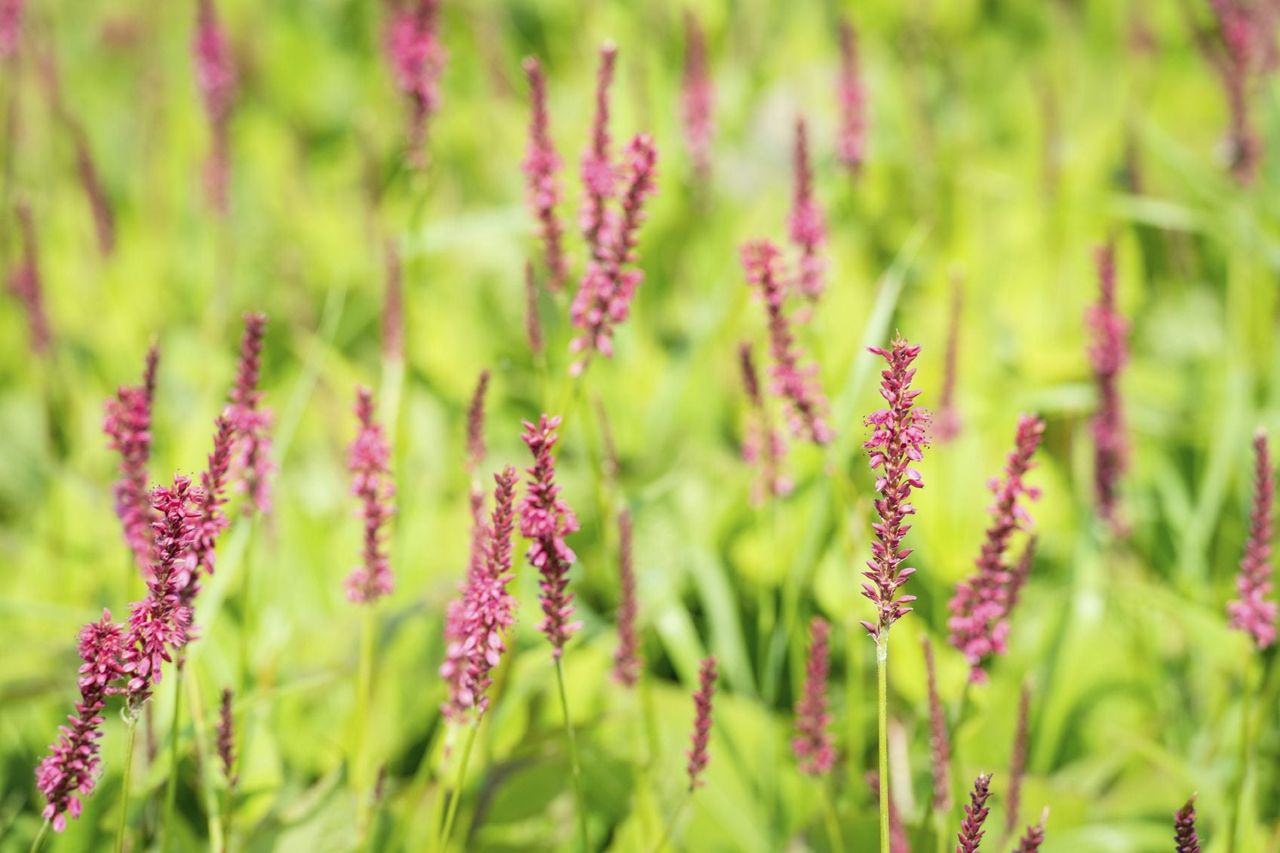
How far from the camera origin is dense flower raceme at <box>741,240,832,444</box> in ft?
5.34

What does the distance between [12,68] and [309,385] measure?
5.74ft

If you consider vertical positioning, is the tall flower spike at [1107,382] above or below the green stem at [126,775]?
above

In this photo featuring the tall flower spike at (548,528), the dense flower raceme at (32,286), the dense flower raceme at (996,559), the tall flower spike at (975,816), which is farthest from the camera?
the dense flower raceme at (32,286)

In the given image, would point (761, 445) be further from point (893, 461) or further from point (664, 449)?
point (664, 449)

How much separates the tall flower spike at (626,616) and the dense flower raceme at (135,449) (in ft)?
2.14

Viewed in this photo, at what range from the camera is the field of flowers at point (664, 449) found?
1.67m

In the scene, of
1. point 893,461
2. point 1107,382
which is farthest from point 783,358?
point 1107,382

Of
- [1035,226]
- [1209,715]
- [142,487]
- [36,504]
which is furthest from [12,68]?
[1209,715]

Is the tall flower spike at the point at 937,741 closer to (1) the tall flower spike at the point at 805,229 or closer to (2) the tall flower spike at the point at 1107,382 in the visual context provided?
(1) the tall flower spike at the point at 805,229

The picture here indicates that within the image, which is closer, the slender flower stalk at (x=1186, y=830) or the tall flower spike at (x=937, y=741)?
the slender flower stalk at (x=1186, y=830)

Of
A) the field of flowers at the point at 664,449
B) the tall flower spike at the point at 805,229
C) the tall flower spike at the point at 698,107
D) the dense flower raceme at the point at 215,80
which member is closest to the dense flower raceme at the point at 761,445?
the field of flowers at the point at 664,449

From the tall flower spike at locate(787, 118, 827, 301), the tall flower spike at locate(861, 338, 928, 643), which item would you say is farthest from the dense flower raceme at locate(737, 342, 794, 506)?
the tall flower spike at locate(861, 338, 928, 643)

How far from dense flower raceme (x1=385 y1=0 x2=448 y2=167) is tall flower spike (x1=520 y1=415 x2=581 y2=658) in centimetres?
106

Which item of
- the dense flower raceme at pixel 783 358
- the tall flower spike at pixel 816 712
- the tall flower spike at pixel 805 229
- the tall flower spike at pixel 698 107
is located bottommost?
the tall flower spike at pixel 816 712
